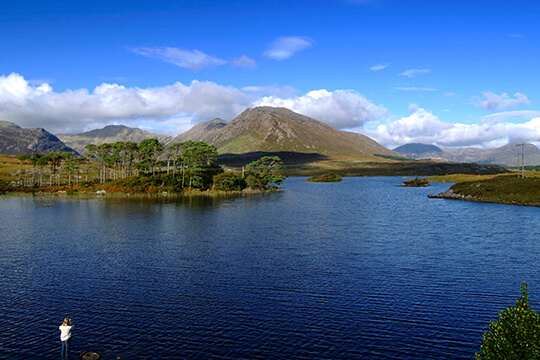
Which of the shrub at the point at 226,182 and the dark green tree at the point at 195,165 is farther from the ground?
the dark green tree at the point at 195,165

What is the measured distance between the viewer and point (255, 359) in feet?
75.0

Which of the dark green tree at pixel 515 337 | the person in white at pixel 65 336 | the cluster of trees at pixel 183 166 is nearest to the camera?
the dark green tree at pixel 515 337

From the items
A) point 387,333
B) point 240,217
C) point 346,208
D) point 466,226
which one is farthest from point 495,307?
point 346,208

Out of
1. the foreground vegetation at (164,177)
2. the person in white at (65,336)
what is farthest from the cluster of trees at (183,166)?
the person in white at (65,336)

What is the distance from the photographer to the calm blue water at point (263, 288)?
81.8 ft

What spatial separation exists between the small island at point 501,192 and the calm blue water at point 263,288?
156 feet

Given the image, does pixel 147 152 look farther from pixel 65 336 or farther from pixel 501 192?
pixel 65 336

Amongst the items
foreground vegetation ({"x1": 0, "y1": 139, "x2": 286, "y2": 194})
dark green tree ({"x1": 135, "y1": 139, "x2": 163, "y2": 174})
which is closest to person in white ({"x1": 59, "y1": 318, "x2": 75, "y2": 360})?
foreground vegetation ({"x1": 0, "y1": 139, "x2": 286, "y2": 194})

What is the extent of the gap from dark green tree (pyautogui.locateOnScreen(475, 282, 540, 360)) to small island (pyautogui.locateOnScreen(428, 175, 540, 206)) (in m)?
101

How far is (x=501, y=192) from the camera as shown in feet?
374

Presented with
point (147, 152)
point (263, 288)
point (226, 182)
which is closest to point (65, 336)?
point (263, 288)

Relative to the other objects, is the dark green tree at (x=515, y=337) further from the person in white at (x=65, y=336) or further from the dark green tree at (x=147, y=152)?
the dark green tree at (x=147, y=152)

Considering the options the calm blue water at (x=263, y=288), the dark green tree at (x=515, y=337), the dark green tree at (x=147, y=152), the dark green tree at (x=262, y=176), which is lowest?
the calm blue water at (x=263, y=288)

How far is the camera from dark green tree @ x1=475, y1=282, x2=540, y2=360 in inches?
661
